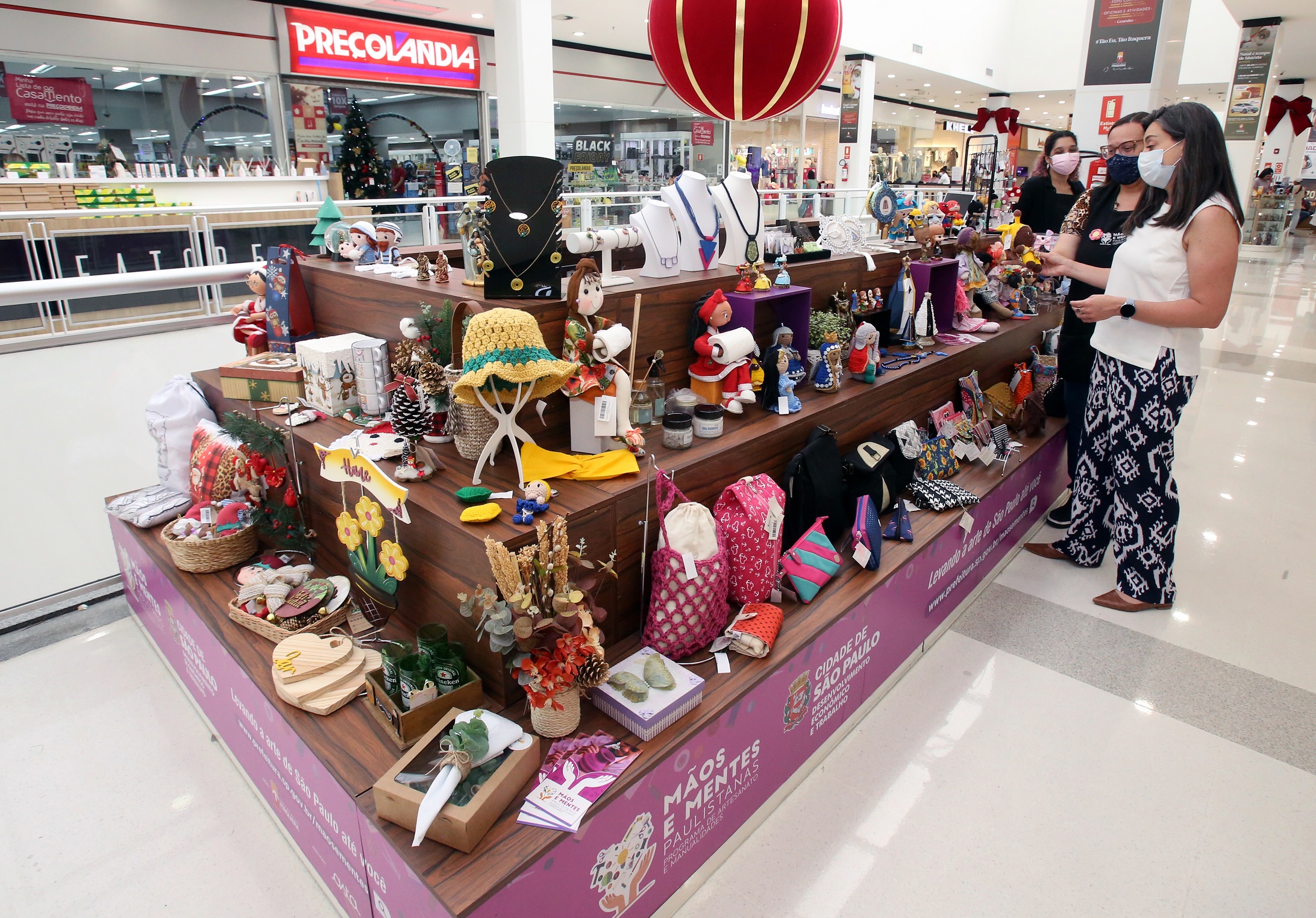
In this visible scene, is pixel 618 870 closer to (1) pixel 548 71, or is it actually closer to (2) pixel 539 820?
(2) pixel 539 820

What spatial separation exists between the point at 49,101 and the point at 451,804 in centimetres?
986

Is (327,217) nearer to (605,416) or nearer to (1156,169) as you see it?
(605,416)

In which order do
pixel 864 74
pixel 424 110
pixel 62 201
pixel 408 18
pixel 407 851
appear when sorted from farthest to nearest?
pixel 864 74, pixel 424 110, pixel 408 18, pixel 62 201, pixel 407 851

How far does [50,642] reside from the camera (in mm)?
2883

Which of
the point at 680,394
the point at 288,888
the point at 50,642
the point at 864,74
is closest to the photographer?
the point at 288,888

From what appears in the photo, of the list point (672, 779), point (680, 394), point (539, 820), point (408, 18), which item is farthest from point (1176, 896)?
point (408, 18)

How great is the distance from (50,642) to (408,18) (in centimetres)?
1030

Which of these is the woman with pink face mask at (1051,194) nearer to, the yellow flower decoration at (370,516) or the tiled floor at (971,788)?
the tiled floor at (971,788)

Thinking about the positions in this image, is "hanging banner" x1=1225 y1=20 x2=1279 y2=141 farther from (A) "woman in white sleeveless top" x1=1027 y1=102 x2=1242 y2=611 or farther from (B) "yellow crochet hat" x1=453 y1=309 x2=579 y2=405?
(B) "yellow crochet hat" x1=453 y1=309 x2=579 y2=405

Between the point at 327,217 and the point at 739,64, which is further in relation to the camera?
the point at 327,217

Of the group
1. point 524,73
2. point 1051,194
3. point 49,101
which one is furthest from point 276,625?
point 49,101

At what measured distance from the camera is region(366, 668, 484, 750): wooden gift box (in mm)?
1669

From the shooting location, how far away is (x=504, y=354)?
1.86 meters

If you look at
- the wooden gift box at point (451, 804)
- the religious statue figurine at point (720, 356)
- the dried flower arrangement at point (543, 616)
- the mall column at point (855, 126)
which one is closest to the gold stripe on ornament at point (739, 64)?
the religious statue figurine at point (720, 356)
